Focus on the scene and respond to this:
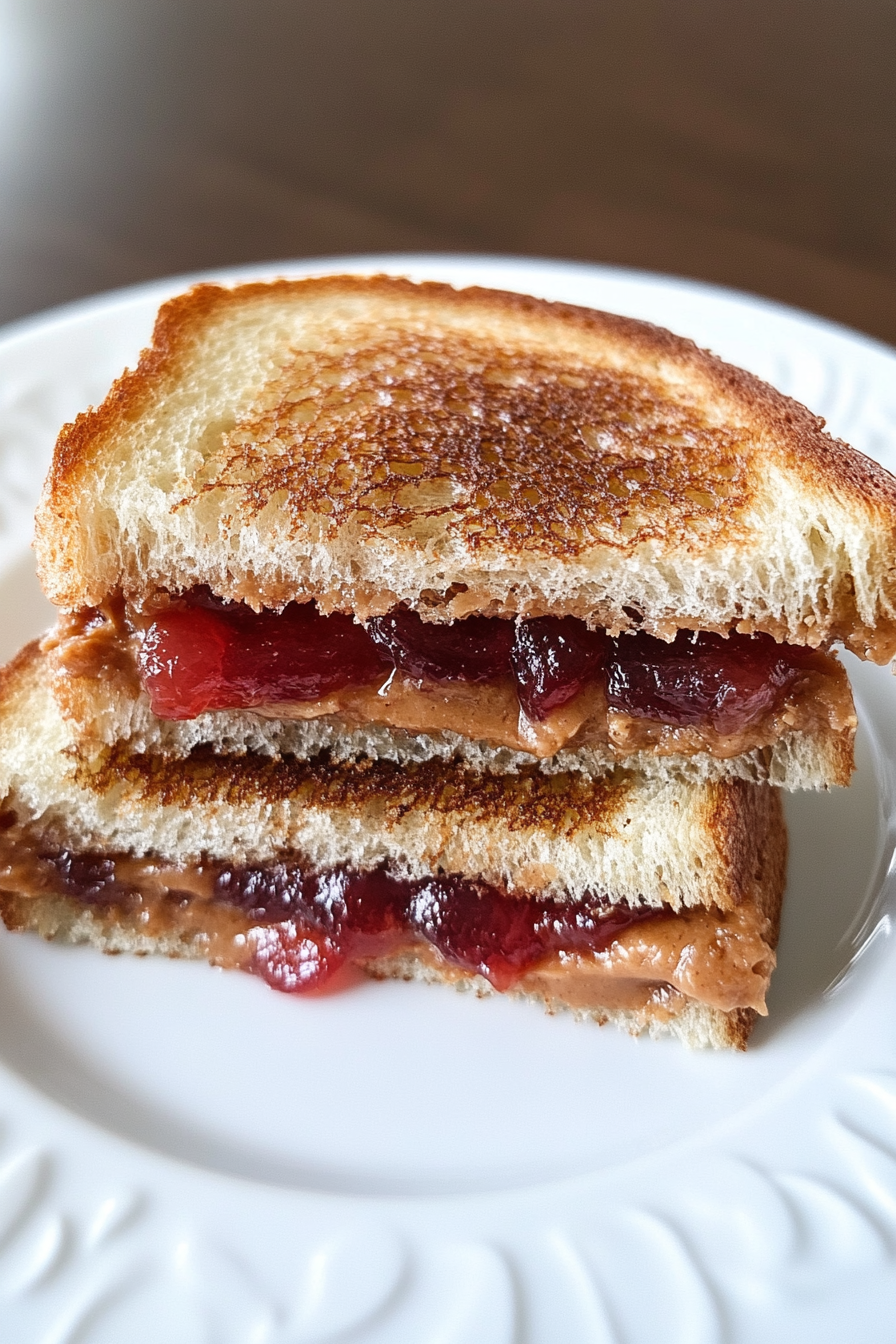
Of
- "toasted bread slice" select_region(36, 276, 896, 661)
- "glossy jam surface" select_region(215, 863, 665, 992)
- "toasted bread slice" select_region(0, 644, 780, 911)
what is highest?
"toasted bread slice" select_region(36, 276, 896, 661)

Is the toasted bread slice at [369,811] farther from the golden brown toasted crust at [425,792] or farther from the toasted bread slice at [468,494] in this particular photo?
the toasted bread slice at [468,494]

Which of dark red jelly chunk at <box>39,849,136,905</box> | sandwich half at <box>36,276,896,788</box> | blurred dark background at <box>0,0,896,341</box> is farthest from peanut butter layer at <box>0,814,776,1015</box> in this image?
blurred dark background at <box>0,0,896,341</box>

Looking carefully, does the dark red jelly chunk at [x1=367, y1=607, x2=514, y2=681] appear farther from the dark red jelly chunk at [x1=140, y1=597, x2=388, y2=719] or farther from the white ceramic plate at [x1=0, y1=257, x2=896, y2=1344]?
the white ceramic plate at [x1=0, y1=257, x2=896, y2=1344]

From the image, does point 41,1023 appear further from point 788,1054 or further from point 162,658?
point 788,1054

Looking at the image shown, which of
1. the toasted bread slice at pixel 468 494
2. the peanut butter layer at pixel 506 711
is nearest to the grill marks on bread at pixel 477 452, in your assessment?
the toasted bread slice at pixel 468 494

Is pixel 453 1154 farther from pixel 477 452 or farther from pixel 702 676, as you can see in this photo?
pixel 477 452

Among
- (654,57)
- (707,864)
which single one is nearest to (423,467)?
(707,864)
